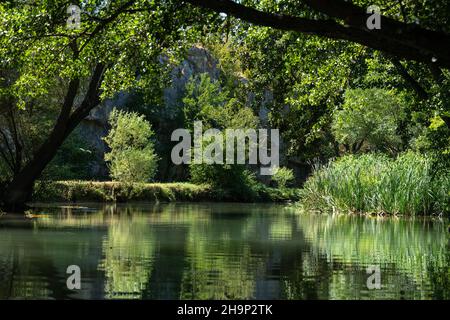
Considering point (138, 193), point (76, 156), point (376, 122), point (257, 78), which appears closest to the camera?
point (257, 78)

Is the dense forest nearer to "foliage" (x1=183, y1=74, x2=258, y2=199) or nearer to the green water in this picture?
"foliage" (x1=183, y1=74, x2=258, y2=199)

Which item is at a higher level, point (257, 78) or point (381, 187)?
point (257, 78)

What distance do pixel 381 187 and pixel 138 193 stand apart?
692 inches

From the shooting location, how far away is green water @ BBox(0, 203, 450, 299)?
7.94 metres

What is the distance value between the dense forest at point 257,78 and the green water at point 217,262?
3.00 m

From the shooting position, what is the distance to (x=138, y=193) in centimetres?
4050

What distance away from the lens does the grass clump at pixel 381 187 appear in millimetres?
25391

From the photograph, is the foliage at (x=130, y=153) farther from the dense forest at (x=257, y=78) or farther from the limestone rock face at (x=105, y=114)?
the limestone rock face at (x=105, y=114)

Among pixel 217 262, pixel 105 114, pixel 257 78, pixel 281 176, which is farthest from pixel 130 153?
pixel 217 262

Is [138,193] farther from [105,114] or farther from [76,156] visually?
[105,114]

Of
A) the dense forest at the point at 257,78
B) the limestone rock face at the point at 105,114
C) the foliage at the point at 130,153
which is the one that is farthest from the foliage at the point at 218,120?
the foliage at the point at 130,153

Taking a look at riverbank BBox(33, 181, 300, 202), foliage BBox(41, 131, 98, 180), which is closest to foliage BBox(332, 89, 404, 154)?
riverbank BBox(33, 181, 300, 202)

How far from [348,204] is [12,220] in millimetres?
13732

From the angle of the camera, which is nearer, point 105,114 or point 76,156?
point 76,156
